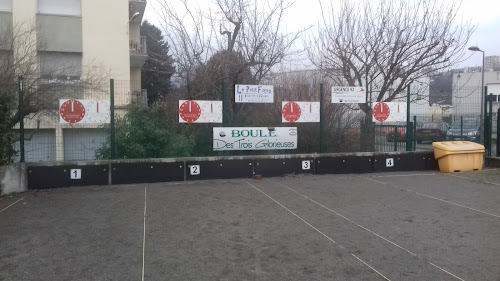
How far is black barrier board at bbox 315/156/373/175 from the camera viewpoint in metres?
12.1

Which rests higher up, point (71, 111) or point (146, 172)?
point (71, 111)

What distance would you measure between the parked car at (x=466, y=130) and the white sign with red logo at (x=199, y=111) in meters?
8.68

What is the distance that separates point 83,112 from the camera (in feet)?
34.6

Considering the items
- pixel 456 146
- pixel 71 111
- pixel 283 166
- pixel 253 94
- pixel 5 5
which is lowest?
pixel 283 166

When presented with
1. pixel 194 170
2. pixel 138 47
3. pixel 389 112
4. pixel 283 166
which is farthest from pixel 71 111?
pixel 138 47

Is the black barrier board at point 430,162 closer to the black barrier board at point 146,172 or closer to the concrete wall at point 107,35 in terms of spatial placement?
the black barrier board at point 146,172

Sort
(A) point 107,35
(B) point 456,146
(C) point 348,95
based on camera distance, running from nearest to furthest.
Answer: (B) point 456,146
(C) point 348,95
(A) point 107,35

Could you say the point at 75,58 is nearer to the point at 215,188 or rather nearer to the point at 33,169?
the point at 33,169

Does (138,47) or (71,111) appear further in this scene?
(138,47)

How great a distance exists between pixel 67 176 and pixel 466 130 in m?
12.9

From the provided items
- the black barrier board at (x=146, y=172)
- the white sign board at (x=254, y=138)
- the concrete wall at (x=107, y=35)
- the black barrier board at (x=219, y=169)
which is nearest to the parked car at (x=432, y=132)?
the white sign board at (x=254, y=138)

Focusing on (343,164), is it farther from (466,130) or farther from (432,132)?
(466,130)

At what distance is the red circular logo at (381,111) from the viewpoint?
42.7 feet

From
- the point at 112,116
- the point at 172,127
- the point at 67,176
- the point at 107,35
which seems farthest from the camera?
the point at 107,35
